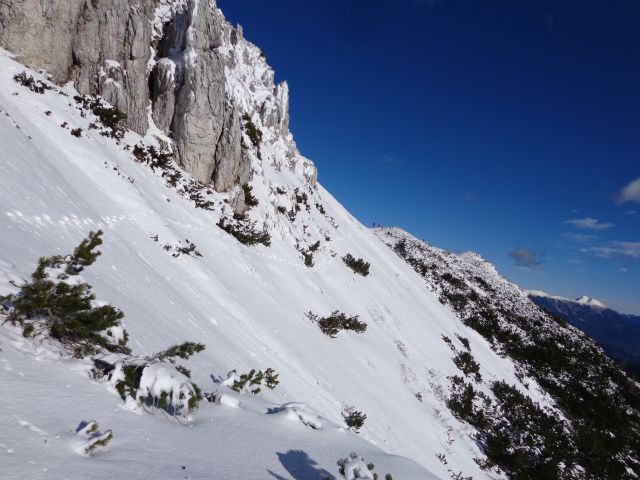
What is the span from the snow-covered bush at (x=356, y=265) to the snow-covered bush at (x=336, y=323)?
24.2ft

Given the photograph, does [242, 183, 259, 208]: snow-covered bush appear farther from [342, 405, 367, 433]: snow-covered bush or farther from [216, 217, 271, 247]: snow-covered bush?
[342, 405, 367, 433]: snow-covered bush

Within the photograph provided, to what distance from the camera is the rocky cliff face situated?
637 inches

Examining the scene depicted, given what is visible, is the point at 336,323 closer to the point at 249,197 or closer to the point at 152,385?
the point at 249,197

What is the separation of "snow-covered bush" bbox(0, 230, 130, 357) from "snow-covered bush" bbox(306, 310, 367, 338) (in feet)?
45.2

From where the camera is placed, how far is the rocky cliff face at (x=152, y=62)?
16188 mm

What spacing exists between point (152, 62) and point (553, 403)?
129 ft

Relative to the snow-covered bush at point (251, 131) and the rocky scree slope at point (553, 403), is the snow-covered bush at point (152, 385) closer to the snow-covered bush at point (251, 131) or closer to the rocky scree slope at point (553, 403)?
the rocky scree slope at point (553, 403)

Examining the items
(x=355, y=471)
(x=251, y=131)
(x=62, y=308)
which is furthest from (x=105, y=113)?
→ (x=355, y=471)

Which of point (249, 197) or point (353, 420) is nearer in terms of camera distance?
point (353, 420)

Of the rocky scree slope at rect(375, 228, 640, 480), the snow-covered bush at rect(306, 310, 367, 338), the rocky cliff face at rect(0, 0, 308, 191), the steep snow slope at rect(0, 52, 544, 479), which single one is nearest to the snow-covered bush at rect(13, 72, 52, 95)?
the steep snow slope at rect(0, 52, 544, 479)

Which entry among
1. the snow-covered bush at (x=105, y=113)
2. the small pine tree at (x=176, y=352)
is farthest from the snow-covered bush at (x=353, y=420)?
the snow-covered bush at (x=105, y=113)

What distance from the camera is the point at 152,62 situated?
21234 mm

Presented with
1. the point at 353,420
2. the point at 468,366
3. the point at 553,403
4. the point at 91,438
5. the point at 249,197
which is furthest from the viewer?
the point at 553,403

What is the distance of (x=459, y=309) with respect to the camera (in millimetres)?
42938
